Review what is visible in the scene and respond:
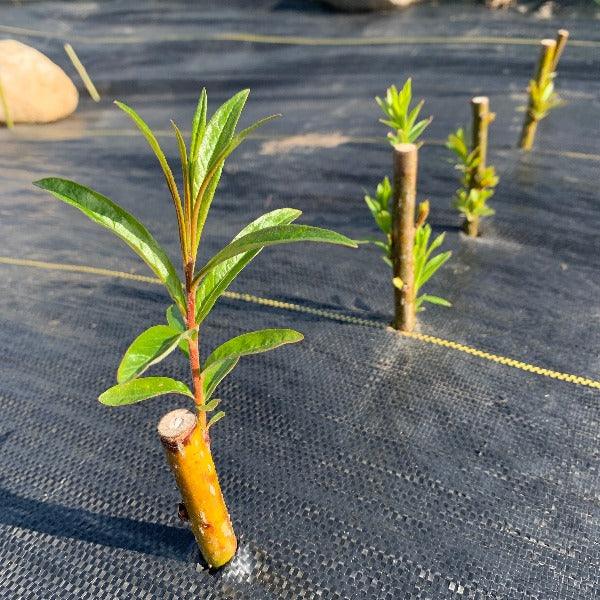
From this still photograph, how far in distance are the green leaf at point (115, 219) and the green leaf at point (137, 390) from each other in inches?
6.6

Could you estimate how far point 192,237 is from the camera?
116 centimetres

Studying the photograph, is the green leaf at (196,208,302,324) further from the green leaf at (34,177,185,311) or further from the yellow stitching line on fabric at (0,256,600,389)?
the yellow stitching line on fabric at (0,256,600,389)

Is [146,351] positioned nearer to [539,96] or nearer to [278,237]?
[278,237]

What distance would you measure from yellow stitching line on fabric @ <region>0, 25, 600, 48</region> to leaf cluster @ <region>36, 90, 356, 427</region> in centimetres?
443

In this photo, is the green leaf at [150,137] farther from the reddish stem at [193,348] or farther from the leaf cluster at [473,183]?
the leaf cluster at [473,183]

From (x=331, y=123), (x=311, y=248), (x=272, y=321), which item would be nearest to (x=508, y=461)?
(x=272, y=321)

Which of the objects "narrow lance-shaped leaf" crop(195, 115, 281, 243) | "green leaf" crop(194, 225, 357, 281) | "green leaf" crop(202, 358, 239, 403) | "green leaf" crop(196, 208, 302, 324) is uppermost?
"narrow lance-shaped leaf" crop(195, 115, 281, 243)

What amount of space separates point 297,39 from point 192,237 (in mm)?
4901

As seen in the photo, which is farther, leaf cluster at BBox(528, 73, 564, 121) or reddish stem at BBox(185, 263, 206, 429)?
leaf cluster at BBox(528, 73, 564, 121)

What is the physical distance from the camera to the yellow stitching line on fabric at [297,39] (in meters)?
4.91

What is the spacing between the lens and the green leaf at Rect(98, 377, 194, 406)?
118 centimetres

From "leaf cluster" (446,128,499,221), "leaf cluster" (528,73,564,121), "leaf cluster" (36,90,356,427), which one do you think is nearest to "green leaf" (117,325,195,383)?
"leaf cluster" (36,90,356,427)

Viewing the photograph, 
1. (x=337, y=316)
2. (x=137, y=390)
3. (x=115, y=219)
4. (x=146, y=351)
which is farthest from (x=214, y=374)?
(x=337, y=316)

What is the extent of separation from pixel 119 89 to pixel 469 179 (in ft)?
11.7
